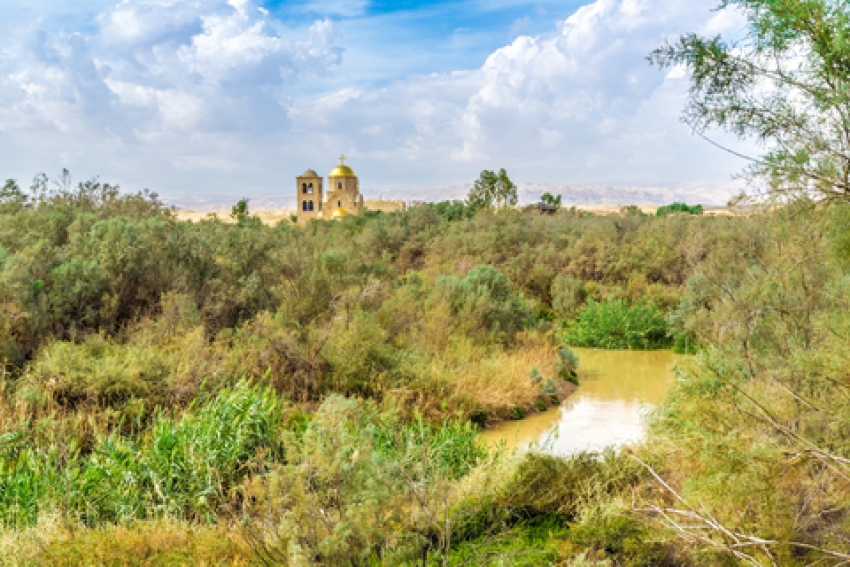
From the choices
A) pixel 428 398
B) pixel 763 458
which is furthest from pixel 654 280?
pixel 763 458

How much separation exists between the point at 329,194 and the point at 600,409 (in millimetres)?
53950

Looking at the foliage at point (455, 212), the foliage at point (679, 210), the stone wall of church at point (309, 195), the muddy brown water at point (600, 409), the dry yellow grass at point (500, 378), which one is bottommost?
the muddy brown water at point (600, 409)

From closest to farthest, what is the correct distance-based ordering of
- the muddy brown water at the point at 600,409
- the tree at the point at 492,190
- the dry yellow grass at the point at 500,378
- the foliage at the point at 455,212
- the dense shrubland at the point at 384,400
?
the dense shrubland at the point at 384,400 < the muddy brown water at the point at 600,409 < the dry yellow grass at the point at 500,378 < the foliage at the point at 455,212 < the tree at the point at 492,190

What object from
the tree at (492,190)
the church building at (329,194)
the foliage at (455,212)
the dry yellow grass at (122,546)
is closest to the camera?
the dry yellow grass at (122,546)

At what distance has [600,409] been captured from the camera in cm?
1227

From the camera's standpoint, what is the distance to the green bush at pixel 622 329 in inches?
701

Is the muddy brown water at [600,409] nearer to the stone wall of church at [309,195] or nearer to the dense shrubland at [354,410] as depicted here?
the dense shrubland at [354,410]

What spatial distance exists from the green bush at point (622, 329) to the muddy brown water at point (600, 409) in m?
0.41

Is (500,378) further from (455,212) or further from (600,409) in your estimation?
(455,212)

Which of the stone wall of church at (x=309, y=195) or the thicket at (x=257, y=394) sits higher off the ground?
the stone wall of church at (x=309, y=195)

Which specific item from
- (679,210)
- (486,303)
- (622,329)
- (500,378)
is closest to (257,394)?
(500,378)

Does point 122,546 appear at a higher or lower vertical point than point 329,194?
lower

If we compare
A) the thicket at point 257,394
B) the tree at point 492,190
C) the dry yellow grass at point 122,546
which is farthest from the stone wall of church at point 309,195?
the dry yellow grass at point 122,546

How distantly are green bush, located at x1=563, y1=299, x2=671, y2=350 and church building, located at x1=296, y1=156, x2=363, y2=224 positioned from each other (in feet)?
143
